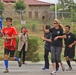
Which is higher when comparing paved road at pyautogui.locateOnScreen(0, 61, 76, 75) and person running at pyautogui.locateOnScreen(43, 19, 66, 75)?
person running at pyautogui.locateOnScreen(43, 19, 66, 75)

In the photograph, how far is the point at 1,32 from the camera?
12.2 metres

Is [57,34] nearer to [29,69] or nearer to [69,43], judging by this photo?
[69,43]

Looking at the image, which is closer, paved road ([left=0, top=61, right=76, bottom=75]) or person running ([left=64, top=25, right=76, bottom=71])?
paved road ([left=0, top=61, right=76, bottom=75])

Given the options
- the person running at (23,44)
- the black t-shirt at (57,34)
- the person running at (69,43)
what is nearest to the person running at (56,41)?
the black t-shirt at (57,34)

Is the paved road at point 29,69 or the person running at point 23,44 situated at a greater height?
the person running at point 23,44

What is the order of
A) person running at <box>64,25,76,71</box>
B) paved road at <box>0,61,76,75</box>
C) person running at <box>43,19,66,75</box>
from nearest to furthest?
person running at <box>43,19,66,75</box> < paved road at <box>0,61,76,75</box> < person running at <box>64,25,76,71</box>

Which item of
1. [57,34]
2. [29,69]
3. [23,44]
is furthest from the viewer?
[23,44]

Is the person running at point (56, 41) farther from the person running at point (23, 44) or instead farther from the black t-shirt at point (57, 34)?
the person running at point (23, 44)

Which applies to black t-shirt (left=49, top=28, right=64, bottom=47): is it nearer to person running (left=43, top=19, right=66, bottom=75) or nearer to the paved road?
person running (left=43, top=19, right=66, bottom=75)

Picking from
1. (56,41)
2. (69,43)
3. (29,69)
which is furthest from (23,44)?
(56,41)

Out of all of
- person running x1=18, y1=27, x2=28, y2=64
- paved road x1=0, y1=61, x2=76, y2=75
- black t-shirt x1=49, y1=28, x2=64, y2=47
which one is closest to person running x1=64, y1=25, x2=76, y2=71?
paved road x1=0, y1=61, x2=76, y2=75

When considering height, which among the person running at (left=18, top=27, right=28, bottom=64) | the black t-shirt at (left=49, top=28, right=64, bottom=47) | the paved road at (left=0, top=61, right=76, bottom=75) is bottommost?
the paved road at (left=0, top=61, right=76, bottom=75)

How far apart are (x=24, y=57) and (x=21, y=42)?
63cm

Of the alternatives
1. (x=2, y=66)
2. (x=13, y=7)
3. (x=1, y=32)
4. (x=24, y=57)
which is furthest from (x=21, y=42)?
(x=13, y=7)
